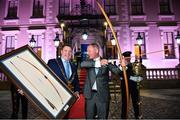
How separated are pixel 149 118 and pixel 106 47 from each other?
44.4 feet

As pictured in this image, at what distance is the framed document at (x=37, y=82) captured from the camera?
7.18 ft

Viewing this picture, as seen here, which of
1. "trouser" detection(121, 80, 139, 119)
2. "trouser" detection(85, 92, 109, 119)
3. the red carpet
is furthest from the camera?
the red carpet

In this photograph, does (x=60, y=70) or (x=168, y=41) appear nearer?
(x=60, y=70)

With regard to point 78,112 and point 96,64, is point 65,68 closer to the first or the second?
point 96,64

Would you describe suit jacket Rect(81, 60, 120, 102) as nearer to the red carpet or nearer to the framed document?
the framed document

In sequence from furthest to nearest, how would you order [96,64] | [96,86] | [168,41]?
[168,41] < [96,64] < [96,86]

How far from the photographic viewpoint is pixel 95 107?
3.48m

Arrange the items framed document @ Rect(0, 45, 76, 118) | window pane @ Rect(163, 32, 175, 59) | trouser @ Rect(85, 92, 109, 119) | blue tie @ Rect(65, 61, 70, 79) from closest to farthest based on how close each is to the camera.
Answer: framed document @ Rect(0, 45, 76, 118) < trouser @ Rect(85, 92, 109, 119) < blue tie @ Rect(65, 61, 70, 79) < window pane @ Rect(163, 32, 175, 59)

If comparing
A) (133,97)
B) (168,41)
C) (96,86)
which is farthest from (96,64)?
(168,41)

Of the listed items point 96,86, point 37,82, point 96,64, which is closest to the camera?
point 37,82

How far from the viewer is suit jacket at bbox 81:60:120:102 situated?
3.43 m

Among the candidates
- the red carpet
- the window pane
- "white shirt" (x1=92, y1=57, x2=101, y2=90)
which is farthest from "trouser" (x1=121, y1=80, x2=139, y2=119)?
the window pane

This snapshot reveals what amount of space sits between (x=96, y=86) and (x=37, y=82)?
1394 mm

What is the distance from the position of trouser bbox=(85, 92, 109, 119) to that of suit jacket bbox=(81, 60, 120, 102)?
0.07 metres
